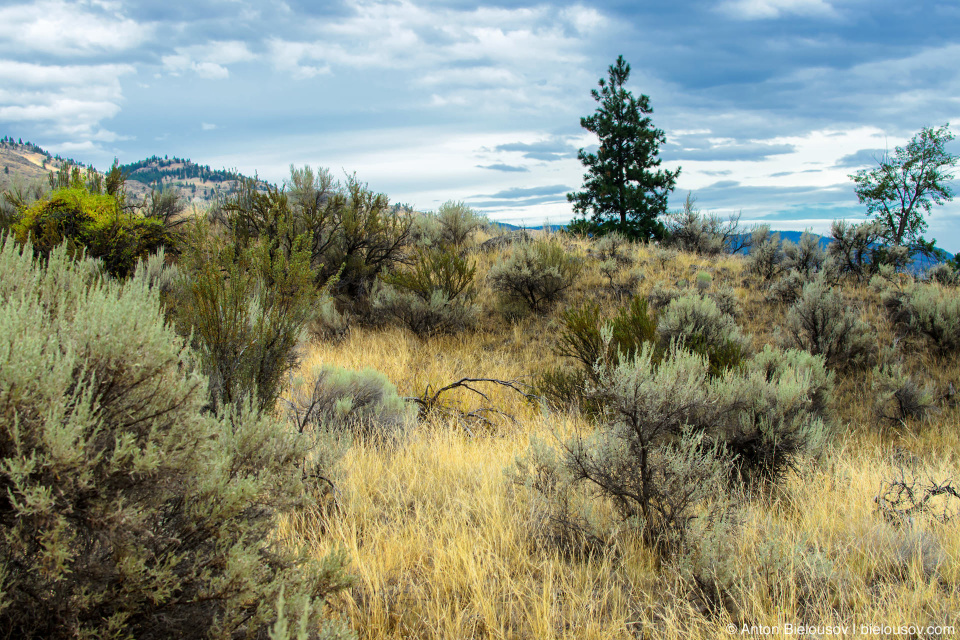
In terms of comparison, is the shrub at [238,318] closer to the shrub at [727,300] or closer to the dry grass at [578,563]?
the dry grass at [578,563]

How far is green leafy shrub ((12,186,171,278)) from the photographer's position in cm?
820

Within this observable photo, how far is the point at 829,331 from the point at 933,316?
2.07 m

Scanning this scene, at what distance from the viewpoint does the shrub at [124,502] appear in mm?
1462

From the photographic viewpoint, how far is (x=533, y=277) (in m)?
11.1

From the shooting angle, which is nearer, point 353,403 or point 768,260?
point 353,403

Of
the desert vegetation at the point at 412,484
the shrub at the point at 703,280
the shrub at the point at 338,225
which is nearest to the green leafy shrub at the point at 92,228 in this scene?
the desert vegetation at the point at 412,484

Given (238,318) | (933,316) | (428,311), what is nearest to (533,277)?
(428,311)

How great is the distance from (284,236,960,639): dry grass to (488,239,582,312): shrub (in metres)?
6.61

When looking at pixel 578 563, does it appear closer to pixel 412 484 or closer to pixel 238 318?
pixel 412 484

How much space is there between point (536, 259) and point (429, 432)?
6596mm

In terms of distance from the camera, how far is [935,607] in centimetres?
246

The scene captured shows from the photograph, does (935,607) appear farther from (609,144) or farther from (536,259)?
(609,144)

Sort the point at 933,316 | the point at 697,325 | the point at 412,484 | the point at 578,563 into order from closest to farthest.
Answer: the point at 578,563, the point at 412,484, the point at 697,325, the point at 933,316

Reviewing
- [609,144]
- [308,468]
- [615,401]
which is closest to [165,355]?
[308,468]
